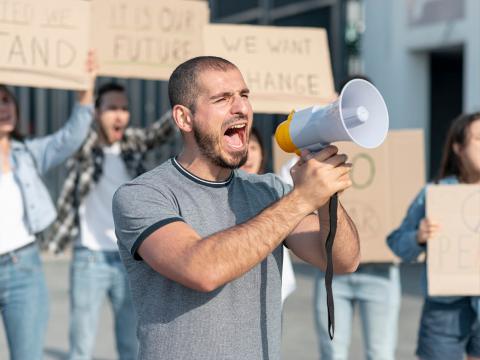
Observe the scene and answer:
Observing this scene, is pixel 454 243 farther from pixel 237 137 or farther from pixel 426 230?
pixel 237 137

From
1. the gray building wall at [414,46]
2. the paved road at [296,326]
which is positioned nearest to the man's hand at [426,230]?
the paved road at [296,326]

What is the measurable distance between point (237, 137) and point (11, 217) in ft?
6.59

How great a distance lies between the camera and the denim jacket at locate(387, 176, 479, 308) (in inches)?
161

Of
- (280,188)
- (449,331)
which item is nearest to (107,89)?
(449,331)

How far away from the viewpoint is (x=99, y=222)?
498 centimetres

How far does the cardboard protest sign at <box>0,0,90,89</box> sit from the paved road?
245 centimetres

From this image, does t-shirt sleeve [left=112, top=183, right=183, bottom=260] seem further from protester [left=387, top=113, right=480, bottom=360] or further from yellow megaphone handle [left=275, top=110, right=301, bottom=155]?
protester [left=387, top=113, right=480, bottom=360]

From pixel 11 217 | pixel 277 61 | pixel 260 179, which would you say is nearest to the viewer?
pixel 260 179

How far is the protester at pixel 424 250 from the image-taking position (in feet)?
13.3

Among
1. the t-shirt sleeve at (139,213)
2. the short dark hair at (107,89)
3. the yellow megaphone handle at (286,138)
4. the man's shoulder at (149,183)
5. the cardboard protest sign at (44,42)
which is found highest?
the cardboard protest sign at (44,42)

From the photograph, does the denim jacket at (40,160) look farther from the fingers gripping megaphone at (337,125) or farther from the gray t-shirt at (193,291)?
the fingers gripping megaphone at (337,125)

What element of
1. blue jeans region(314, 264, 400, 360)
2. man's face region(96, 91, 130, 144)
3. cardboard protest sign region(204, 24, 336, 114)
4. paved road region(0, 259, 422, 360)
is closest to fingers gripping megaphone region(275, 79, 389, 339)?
blue jeans region(314, 264, 400, 360)

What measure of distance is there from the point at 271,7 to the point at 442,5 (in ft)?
11.4

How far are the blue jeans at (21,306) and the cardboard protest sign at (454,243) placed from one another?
175 cm
